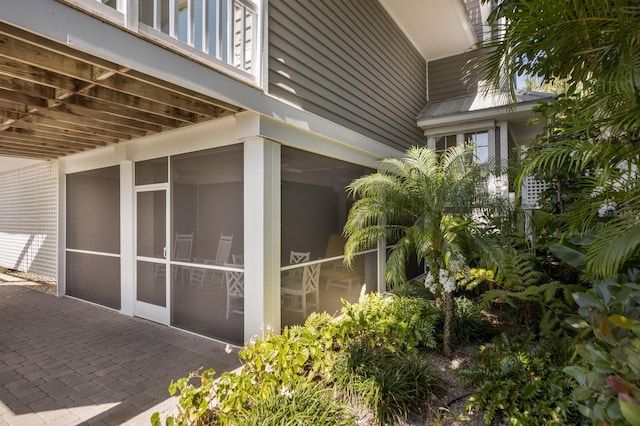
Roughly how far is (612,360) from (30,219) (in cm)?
1145

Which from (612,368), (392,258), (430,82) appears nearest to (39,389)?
(392,258)

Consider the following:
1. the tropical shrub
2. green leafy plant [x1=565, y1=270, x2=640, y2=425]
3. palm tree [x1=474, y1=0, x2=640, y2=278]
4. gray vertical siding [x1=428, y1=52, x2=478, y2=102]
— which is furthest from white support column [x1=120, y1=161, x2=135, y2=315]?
gray vertical siding [x1=428, y1=52, x2=478, y2=102]

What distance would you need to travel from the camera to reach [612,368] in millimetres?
1410

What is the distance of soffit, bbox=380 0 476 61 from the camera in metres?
6.92

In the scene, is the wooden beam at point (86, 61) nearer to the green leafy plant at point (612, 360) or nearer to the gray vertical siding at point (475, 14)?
the green leafy plant at point (612, 360)

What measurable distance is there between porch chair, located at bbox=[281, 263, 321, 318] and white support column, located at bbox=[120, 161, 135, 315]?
2.72 metres

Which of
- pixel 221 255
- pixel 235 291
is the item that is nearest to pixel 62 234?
pixel 221 255

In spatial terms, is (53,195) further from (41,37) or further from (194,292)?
(41,37)

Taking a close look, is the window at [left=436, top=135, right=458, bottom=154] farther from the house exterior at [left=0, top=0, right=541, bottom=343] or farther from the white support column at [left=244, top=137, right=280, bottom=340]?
the white support column at [left=244, top=137, right=280, bottom=340]

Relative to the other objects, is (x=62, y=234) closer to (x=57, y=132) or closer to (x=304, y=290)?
(x=57, y=132)

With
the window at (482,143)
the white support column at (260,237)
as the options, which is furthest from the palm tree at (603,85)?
Result: the window at (482,143)

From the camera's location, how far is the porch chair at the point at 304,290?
14.1 ft

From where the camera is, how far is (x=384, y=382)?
273cm

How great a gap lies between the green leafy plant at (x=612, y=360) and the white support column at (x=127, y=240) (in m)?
5.58
